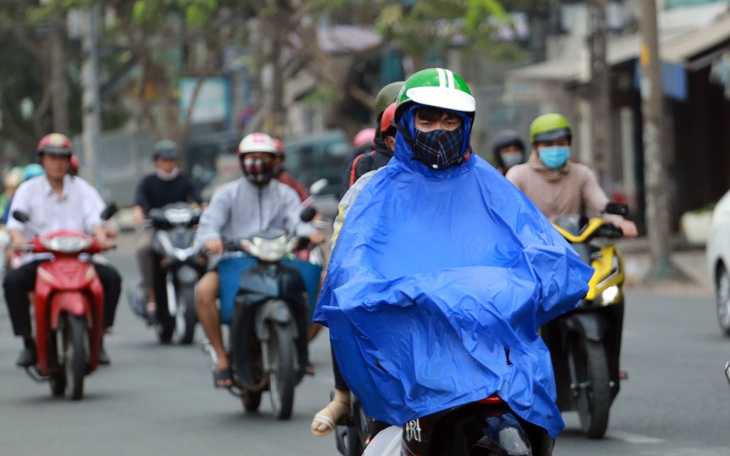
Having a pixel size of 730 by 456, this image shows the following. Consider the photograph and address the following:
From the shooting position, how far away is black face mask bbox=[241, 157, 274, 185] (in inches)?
428

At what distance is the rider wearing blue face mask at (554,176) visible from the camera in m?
9.77

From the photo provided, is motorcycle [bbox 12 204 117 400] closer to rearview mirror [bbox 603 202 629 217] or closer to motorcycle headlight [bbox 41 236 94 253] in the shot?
motorcycle headlight [bbox 41 236 94 253]

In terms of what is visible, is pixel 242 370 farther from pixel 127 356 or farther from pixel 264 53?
pixel 264 53

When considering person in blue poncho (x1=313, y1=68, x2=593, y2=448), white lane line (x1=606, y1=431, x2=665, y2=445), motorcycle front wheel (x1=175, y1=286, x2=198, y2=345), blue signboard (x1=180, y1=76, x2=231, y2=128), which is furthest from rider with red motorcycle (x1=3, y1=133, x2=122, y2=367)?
blue signboard (x1=180, y1=76, x2=231, y2=128)

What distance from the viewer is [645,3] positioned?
838 inches

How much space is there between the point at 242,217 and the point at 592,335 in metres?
2.92

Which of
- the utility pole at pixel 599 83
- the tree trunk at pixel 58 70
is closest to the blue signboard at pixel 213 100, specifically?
the tree trunk at pixel 58 70

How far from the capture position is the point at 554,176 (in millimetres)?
9859

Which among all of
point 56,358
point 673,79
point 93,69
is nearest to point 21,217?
point 56,358

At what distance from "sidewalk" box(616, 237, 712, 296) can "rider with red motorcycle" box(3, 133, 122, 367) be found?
989cm

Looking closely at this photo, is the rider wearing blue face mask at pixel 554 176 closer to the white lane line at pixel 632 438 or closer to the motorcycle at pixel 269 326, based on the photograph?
the white lane line at pixel 632 438

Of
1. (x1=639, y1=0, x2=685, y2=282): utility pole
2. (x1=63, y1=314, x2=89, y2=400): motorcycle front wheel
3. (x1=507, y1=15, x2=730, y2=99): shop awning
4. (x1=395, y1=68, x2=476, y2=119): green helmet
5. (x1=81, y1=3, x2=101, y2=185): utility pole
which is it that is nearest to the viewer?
(x1=395, y1=68, x2=476, y2=119): green helmet

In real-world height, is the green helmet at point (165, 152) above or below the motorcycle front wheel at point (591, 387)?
above

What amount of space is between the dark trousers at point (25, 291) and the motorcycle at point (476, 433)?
6793 mm
